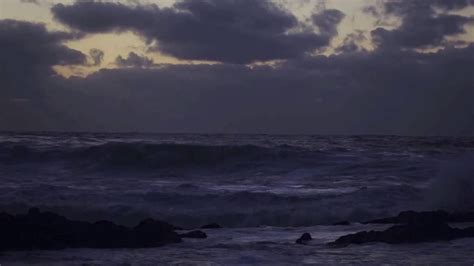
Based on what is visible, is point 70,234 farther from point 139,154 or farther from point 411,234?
point 139,154

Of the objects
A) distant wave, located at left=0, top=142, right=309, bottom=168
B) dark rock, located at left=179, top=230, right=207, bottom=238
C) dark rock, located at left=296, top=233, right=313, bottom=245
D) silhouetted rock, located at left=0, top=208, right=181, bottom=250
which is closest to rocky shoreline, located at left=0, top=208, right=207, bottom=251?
silhouetted rock, located at left=0, top=208, right=181, bottom=250

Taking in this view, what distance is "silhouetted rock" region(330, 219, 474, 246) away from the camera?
12.3m

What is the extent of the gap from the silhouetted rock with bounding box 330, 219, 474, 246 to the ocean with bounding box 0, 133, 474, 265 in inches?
11.5

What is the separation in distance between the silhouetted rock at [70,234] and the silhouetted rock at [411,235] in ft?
10.9

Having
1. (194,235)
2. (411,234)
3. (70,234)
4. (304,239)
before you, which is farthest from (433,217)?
(70,234)

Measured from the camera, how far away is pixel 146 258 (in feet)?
36.2

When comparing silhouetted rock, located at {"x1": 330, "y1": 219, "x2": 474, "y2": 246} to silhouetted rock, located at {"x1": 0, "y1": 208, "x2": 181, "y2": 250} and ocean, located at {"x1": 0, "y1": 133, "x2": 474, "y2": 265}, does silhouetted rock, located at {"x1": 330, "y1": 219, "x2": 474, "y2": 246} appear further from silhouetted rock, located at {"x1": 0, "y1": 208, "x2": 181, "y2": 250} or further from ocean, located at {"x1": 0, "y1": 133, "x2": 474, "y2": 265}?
silhouetted rock, located at {"x1": 0, "y1": 208, "x2": 181, "y2": 250}

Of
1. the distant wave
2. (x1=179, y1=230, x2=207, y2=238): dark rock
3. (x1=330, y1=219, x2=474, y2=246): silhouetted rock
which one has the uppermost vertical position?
the distant wave

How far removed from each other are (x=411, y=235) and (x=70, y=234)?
20.6ft

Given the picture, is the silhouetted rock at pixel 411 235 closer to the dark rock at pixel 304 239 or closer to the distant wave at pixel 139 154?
the dark rock at pixel 304 239

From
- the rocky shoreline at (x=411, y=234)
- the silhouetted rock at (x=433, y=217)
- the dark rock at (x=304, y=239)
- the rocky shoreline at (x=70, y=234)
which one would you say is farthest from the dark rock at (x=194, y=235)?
the silhouetted rock at (x=433, y=217)

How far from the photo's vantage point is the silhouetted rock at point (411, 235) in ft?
40.3

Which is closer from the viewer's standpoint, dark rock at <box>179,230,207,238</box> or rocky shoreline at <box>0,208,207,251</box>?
rocky shoreline at <box>0,208,207,251</box>

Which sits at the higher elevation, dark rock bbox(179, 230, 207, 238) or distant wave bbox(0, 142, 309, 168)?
distant wave bbox(0, 142, 309, 168)
